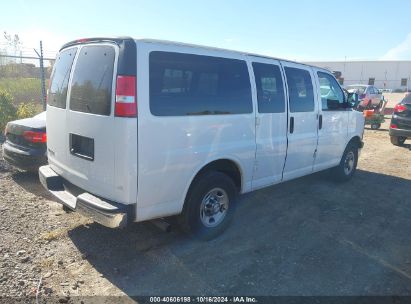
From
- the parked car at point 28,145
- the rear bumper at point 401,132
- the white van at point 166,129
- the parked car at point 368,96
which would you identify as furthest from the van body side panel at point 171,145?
the parked car at point 368,96

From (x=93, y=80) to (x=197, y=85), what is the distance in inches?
41.0

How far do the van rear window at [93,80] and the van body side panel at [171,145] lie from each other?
320 mm

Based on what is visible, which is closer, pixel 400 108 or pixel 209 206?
pixel 209 206

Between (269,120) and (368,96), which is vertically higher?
(368,96)

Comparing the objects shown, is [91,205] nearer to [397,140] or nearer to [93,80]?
[93,80]

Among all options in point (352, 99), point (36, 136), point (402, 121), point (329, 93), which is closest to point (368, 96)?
point (402, 121)

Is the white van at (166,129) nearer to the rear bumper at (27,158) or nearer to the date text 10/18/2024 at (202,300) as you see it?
the date text 10/18/2024 at (202,300)

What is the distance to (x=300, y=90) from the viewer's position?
5.11 m

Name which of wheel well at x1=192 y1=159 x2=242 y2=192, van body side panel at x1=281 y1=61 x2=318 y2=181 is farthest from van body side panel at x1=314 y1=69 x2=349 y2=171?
wheel well at x1=192 y1=159 x2=242 y2=192

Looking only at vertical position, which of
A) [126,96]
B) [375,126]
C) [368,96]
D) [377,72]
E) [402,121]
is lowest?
[375,126]

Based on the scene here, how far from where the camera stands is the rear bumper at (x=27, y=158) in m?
5.62

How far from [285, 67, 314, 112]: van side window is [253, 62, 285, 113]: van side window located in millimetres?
243

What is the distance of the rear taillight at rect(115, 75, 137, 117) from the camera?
308 centimetres

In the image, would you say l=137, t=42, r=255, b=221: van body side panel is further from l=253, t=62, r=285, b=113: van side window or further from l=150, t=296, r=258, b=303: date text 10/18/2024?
l=150, t=296, r=258, b=303: date text 10/18/2024
